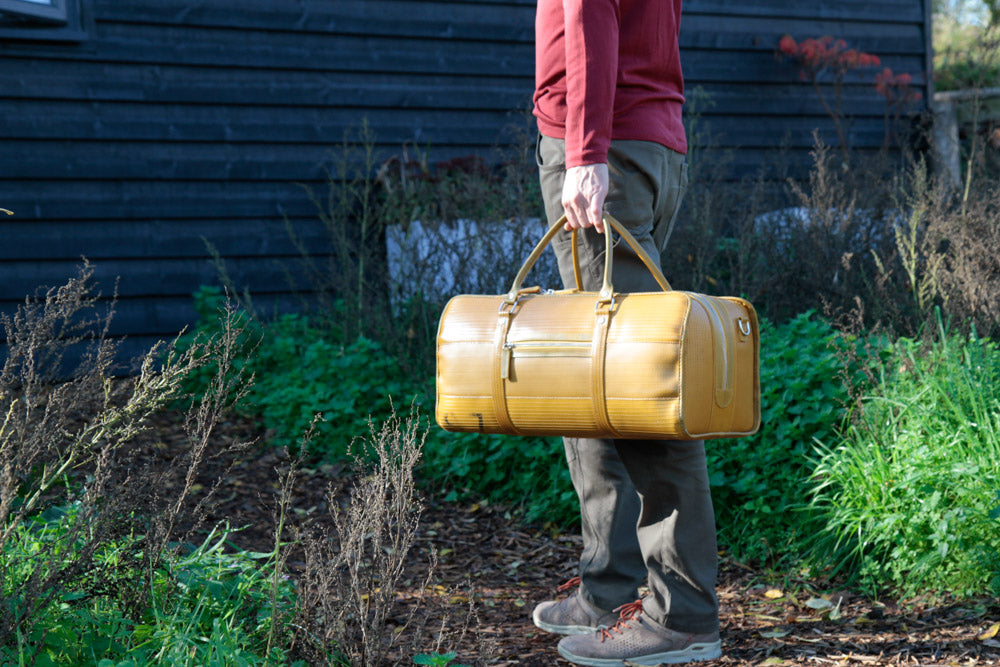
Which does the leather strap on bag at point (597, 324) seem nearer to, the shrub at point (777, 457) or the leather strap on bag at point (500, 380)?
the leather strap on bag at point (500, 380)

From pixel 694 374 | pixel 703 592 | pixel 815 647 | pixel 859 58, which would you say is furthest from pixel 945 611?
pixel 859 58

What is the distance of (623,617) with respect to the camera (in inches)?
99.9

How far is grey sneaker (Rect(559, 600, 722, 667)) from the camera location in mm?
2422

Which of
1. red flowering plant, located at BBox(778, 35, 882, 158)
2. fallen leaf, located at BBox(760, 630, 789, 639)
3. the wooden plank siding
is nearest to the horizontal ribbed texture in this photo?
fallen leaf, located at BBox(760, 630, 789, 639)

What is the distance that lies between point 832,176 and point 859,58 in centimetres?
185

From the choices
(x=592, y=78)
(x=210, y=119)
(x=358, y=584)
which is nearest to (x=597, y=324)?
(x=592, y=78)

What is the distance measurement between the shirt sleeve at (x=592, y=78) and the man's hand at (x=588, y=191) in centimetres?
2

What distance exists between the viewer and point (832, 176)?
5.86 m

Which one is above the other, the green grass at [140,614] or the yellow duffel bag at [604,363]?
the yellow duffel bag at [604,363]

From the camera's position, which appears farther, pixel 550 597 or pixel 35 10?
pixel 35 10

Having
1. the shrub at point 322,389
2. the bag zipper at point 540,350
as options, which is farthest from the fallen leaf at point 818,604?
the shrub at point 322,389

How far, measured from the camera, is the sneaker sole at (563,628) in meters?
2.62

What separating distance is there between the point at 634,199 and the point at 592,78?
0.31 metres

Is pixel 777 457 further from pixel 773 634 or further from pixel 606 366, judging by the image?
pixel 606 366
